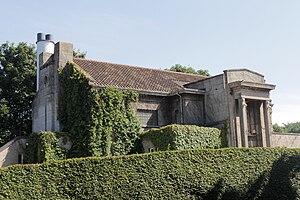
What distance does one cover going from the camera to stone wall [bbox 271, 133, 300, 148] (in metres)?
37.6

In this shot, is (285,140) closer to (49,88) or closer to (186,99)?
(186,99)

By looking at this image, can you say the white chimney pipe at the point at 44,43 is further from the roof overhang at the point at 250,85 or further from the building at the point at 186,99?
the roof overhang at the point at 250,85

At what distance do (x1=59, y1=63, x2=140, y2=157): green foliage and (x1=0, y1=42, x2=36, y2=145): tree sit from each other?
11.1 m

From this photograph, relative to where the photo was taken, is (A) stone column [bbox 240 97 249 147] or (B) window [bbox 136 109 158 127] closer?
(A) stone column [bbox 240 97 249 147]

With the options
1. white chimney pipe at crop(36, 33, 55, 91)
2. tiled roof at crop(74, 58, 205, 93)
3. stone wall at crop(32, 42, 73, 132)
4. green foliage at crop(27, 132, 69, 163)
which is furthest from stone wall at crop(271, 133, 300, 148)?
white chimney pipe at crop(36, 33, 55, 91)

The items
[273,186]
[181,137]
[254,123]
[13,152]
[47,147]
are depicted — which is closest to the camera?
[273,186]

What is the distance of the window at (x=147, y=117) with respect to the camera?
34.8 meters

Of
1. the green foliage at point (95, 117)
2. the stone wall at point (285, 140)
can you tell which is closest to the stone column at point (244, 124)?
the stone wall at point (285, 140)

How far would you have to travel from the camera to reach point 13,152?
32938 millimetres

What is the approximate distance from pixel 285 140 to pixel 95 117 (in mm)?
18276

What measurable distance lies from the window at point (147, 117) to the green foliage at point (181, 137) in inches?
85.3

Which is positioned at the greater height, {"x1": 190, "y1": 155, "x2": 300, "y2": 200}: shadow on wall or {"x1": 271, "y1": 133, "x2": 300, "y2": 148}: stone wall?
{"x1": 271, "y1": 133, "x2": 300, "y2": 148}: stone wall

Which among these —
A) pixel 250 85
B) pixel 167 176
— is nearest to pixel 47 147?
pixel 167 176

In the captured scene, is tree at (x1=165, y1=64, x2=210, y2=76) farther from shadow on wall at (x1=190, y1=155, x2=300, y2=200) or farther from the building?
shadow on wall at (x1=190, y1=155, x2=300, y2=200)
